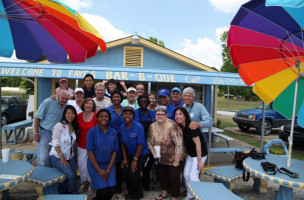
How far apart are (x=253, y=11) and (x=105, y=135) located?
294 cm

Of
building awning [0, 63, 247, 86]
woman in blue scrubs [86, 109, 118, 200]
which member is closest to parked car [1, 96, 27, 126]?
building awning [0, 63, 247, 86]

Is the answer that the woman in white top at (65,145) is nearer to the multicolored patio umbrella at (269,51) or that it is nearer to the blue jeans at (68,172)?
the blue jeans at (68,172)

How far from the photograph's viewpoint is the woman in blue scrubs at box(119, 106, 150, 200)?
139 inches

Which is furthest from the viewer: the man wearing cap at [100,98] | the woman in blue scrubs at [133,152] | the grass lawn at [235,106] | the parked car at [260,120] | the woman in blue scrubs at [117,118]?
the grass lawn at [235,106]

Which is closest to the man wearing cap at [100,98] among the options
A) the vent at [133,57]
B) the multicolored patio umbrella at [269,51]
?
the multicolored patio umbrella at [269,51]

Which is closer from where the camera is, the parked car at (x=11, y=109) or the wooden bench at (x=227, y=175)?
the wooden bench at (x=227, y=175)

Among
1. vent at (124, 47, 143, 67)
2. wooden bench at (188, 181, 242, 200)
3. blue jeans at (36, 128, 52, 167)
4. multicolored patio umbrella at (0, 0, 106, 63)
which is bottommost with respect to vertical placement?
wooden bench at (188, 181, 242, 200)

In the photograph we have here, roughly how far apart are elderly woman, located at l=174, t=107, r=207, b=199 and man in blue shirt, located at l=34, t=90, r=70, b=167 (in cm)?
218

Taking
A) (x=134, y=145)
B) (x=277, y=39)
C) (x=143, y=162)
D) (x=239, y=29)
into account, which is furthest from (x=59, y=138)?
(x=277, y=39)

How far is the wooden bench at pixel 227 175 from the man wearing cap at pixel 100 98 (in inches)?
93.5

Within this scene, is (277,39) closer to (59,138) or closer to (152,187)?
(152,187)

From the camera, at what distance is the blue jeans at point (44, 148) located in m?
3.60

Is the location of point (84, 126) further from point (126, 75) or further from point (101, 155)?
point (126, 75)

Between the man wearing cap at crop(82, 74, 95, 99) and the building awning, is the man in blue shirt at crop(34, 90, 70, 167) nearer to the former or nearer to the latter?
the man wearing cap at crop(82, 74, 95, 99)
